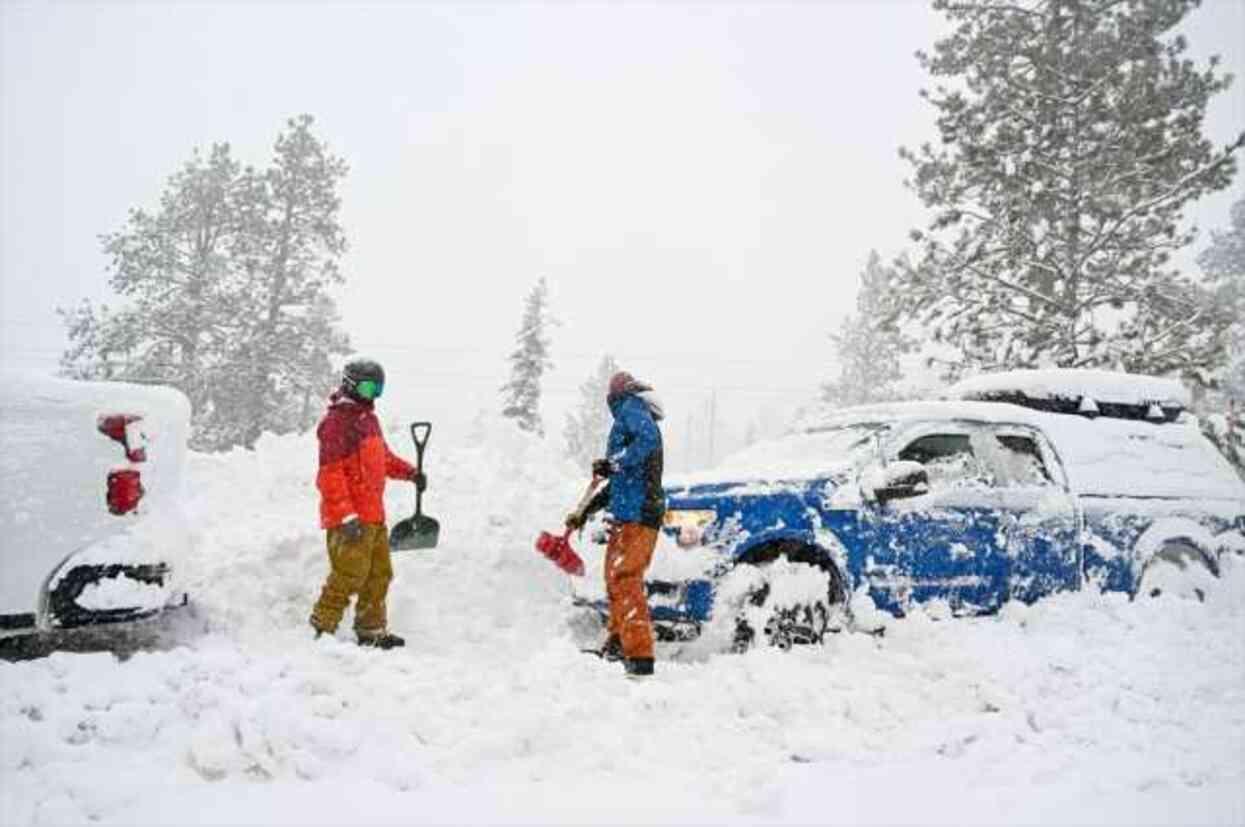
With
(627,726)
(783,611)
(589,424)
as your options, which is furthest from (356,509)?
(589,424)

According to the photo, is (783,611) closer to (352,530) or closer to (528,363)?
(352,530)

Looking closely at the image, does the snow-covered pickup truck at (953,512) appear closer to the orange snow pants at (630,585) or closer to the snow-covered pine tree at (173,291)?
the orange snow pants at (630,585)

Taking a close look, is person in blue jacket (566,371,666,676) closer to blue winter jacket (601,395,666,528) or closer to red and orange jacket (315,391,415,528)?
blue winter jacket (601,395,666,528)

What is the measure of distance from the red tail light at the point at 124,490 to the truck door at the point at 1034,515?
569 cm

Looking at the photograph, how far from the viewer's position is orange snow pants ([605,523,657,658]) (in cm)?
505

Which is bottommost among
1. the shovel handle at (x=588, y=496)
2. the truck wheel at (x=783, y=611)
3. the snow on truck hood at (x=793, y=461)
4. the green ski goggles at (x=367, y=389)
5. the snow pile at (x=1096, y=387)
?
the truck wheel at (x=783, y=611)

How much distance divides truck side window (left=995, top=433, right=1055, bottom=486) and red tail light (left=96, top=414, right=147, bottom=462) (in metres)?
5.83

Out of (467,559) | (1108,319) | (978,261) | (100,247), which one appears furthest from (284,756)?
(100,247)

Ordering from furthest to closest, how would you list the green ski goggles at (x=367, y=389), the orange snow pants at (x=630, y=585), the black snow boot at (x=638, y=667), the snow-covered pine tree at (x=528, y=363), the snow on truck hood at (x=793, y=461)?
the snow-covered pine tree at (x=528, y=363) → the snow on truck hood at (x=793, y=461) → the green ski goggles at (x=367, y=389) → the orange snow pants at (x=630, y=585) → the black snow boot at (x=638, y=667)

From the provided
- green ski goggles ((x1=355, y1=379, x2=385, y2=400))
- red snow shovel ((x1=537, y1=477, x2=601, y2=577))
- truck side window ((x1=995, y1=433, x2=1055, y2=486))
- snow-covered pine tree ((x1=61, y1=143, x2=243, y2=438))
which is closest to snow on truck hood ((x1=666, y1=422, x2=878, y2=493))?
red snow shovel ((x1=537, y1=477, x2=601, y2=577))

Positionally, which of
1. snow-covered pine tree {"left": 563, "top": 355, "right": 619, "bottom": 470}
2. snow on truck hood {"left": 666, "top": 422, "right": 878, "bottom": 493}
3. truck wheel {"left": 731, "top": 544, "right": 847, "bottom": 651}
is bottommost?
truck wheel {"left": 731, "top": 544, "right": 847, "bottom": 651}

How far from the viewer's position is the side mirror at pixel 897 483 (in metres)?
5.90

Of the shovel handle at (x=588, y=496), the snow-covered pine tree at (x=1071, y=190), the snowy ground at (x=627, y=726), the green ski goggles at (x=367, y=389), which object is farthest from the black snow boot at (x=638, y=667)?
the snow-covered pine tree at (x=1071, y=190)

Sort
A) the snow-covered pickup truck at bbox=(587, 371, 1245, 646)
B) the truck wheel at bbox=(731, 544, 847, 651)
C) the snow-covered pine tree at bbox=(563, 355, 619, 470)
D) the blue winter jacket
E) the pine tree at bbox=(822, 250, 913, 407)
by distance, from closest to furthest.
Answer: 1. the blue winter jacket
2. the truck wheel at bbox=(731, 544, 847, 651)
3. the snow-covered pickup truck at bbox=(587, 371, 1245, 646)
4. the pine tree at bbox=(822, 250, 913, 407)
5. the snow-covered pine tree at bbox=(563, 355, 619, 470)
